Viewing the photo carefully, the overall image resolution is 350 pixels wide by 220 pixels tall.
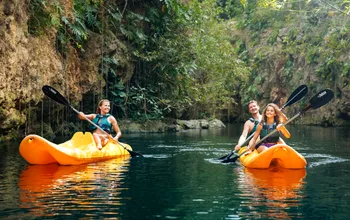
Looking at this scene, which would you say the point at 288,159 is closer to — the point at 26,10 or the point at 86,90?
the point at 26,10

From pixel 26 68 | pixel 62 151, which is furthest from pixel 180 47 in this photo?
pixel 62 151

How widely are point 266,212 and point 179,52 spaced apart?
49.9 feet

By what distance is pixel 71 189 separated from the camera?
598cm

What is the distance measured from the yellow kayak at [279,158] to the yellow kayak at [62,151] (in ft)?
8.83

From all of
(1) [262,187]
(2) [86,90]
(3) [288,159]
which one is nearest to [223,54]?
(2) [86,90]

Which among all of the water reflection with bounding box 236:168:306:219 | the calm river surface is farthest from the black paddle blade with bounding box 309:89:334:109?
the water reflection with bounding box 236:168:306:219

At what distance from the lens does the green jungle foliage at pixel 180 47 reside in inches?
619

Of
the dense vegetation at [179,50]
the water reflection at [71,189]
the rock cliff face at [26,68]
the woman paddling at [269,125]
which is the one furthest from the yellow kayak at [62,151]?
the dense vegetation at [179,50]

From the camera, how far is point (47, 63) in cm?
1341

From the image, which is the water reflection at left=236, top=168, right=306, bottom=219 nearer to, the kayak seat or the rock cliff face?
the kayak seat

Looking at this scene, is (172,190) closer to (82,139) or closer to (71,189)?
(71,189)

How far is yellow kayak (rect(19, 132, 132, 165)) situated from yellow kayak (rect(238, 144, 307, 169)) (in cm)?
269

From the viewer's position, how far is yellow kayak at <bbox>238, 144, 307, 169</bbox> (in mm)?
7754

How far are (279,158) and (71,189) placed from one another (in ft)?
11.3
